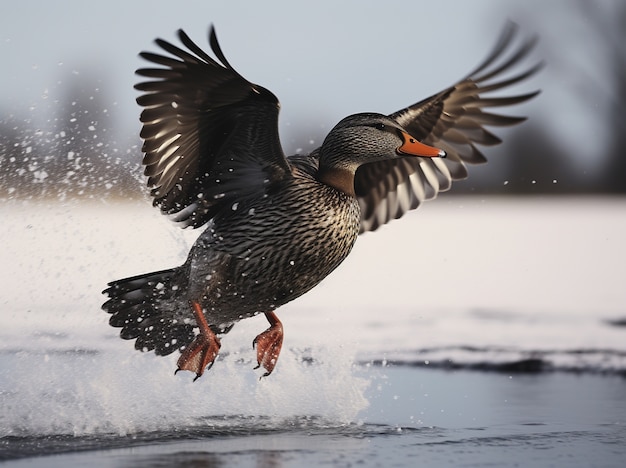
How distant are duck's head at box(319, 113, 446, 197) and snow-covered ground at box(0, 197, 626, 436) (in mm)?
1307

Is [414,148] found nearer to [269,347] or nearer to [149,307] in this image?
[269,347]

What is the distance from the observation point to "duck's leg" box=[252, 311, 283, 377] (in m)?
6.61

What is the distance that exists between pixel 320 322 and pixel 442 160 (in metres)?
1.86

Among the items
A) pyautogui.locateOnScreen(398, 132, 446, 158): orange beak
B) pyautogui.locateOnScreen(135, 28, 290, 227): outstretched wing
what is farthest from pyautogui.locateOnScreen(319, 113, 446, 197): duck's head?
pyautogui.locateOnScreen(135, 28, 290, 227): outstretched wing

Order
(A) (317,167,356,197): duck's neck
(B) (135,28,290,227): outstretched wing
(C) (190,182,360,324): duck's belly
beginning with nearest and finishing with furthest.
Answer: (B) (135,28,290,227): outstretched wing
(C) (190,182,360,324): duck's belly
(A) (317,167,356,197): duck's neck

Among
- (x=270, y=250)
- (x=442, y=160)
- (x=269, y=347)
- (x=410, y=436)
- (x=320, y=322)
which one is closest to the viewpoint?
(x=410, y=436)

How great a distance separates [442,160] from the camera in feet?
24.8

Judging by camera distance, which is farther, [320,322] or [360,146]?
[320,322]

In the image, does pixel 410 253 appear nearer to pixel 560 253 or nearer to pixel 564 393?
pixel 560 253

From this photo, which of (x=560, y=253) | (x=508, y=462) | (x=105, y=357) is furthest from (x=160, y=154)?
(x=560, y=253)

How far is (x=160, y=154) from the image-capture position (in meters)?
6.27

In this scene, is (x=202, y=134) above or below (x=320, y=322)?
above

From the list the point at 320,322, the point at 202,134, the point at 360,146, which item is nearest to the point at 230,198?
the point at 202,134

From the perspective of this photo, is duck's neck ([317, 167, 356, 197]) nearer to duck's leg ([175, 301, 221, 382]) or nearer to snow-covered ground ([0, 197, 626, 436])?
duck's leg ([175, 301, 221, 382])
